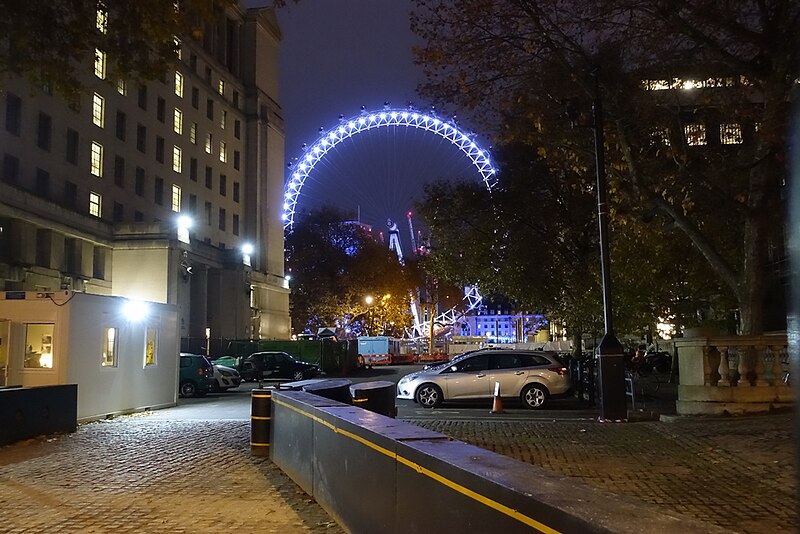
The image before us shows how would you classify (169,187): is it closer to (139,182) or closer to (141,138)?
(139,182)

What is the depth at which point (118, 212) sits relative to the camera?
149 feet

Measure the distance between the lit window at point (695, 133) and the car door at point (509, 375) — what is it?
6992 millimetres

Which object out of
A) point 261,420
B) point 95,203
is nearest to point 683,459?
point 261,420

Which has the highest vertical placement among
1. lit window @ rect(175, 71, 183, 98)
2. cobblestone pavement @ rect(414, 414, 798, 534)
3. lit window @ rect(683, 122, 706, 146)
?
lit window @ rect(175, 71, 183, 98)

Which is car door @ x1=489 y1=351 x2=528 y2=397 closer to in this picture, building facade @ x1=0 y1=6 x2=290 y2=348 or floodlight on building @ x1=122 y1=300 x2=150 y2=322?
floodlight on building @ x1=122 y1=300 x2=150 y2=322

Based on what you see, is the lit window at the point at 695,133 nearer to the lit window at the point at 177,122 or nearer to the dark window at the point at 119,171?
the dark window at the point at 119,171

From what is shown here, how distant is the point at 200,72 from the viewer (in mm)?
55594

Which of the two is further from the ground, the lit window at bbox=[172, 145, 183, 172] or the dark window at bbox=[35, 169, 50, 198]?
the lit window at bbox=[172, 145, 183, 172]

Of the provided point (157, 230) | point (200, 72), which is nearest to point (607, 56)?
point (157, 230)

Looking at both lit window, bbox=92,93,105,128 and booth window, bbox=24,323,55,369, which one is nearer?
booth window, bbox=24,323,55,369

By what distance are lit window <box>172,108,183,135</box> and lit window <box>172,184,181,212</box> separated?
4.06 meters

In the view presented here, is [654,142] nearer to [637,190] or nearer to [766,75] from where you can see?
[637,190]

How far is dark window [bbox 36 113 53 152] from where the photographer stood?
1518 inches

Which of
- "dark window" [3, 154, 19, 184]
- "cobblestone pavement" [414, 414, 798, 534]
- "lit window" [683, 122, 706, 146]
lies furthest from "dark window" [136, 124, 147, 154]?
"cobblestone pavement" [414, 414, 798, 534]
